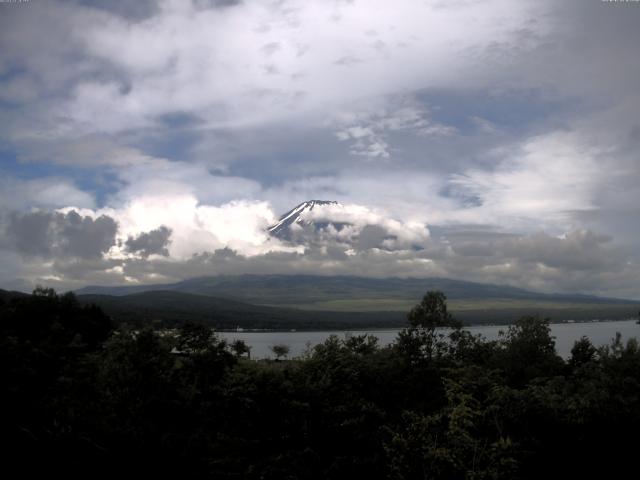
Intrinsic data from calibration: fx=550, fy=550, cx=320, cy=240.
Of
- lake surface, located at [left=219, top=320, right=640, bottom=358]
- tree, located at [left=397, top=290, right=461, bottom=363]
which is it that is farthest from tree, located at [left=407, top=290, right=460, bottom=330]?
lake surface, located at [left=219, top=320, right=640, bottom=358]

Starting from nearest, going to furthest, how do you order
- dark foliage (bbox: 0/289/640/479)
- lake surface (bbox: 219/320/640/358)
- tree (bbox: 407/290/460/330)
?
dark foliage (bbox: 0/289/640/479) < tree (bbox: 407/290/460/330) < lake surface (bbox: 219/320/640/358)

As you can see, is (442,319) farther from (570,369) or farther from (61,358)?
(61,358)

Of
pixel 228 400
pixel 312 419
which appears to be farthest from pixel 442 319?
pixel 228 400

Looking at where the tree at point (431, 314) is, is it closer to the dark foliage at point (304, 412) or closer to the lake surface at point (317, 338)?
the dark foliage at point (304, 412)

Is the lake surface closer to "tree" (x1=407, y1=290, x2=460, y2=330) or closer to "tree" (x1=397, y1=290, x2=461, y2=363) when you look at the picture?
"tree" (x1=397, y1=290, x2=461, y2=363)

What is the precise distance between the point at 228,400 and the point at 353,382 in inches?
228

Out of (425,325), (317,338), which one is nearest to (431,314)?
(425,325)

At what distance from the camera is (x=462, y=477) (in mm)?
15328

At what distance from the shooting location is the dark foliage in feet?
41.5

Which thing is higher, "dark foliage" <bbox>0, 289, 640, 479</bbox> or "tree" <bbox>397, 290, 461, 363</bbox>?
"tree" <bbox>397, 290, 461, 363</bbox>

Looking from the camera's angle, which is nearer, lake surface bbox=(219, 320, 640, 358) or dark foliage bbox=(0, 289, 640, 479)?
dark foliage bbox=(0, 289, 640, 479)

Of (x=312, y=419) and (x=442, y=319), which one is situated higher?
(x=442, y=319)

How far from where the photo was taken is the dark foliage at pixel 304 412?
41.5 feet

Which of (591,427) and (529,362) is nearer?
(591,427)
